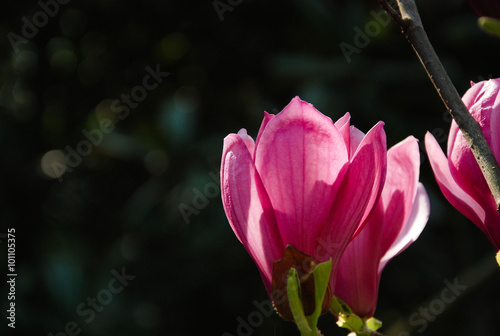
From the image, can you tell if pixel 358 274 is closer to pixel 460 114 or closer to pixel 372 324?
pixel 372 324

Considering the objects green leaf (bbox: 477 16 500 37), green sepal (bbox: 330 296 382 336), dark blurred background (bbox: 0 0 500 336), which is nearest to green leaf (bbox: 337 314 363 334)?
green sepal (bbox: 330 296 382 336)

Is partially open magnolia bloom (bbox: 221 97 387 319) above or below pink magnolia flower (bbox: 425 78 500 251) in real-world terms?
above

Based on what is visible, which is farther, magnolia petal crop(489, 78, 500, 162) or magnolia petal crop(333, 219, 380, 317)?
magnolia petal crop(333, 219, 380, 317)

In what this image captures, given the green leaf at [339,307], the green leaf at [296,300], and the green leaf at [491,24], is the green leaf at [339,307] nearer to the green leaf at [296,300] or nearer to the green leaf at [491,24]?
the green leaf at [296,300]

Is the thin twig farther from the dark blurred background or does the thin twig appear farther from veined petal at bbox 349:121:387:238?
the dark blurred background

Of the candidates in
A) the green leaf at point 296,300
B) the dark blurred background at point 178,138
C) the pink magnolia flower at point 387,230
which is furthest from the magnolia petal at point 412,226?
the dark blurred background at point 178,138

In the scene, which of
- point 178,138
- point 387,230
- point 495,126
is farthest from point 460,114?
point 178,138

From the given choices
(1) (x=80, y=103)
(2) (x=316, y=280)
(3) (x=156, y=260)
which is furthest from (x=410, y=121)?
(2) (x=316, y=280)
